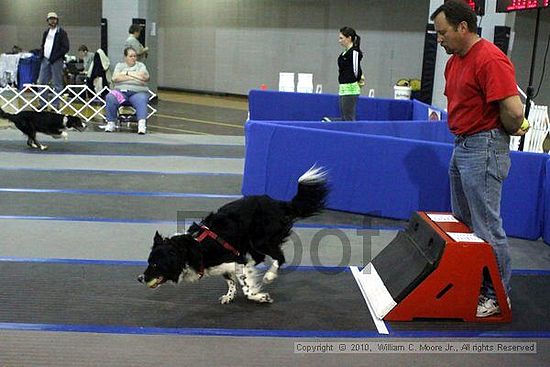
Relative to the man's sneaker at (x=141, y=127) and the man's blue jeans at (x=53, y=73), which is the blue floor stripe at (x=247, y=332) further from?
the man's blue jeans at (x=53, y=73)

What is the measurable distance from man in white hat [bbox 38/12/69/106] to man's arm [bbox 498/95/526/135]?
10447mm

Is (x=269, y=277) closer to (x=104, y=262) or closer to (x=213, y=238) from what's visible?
(x=213, y=238)

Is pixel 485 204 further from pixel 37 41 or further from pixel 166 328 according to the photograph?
pixel 37 41

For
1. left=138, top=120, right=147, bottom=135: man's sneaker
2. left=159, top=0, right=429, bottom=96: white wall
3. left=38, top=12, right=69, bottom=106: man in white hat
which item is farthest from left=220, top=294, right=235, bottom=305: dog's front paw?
left=159, top=0, right=429, bottom=96: white wall

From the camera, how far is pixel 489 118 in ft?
11.0

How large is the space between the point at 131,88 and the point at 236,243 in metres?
7.44

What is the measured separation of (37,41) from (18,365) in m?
20.8

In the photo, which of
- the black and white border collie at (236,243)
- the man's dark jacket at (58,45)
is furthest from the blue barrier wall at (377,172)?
the man's dark jacket at (58,45)

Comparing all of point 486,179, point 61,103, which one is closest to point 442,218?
point 486,179

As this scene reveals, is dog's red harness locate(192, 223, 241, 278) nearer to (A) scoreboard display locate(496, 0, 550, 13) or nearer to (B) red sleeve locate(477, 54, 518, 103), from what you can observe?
(B) red sleeve locate(477, 54, 518, 103)

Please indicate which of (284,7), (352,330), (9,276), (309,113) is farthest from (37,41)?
(352,330)

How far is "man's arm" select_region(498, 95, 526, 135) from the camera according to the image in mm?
3180

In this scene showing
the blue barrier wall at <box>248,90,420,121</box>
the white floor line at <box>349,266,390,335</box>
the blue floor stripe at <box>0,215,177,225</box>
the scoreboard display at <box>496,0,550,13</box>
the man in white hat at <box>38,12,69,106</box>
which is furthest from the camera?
the man in white hat at <box>38,12,69,106</box>

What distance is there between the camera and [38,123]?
8.43 m
